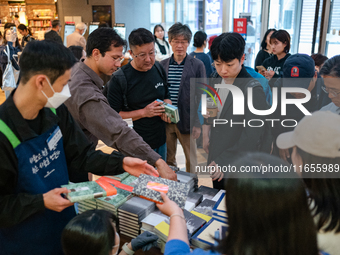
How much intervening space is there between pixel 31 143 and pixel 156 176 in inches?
→ 29.9

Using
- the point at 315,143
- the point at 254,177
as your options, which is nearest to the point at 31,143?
the point at 254,177

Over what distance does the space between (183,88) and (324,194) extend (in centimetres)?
234

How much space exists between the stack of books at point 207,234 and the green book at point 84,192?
1.75 ft

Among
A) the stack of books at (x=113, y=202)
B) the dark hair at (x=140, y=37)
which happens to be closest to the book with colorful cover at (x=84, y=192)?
the stack of books at (x=113, y=202)

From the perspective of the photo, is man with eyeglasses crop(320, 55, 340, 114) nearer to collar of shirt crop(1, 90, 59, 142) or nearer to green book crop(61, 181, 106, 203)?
green book crop(61, 181, 106, 203)

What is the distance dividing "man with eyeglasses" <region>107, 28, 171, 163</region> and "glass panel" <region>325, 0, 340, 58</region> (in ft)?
14.1

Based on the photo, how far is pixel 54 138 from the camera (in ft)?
4.77

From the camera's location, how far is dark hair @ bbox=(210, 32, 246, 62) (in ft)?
6.76

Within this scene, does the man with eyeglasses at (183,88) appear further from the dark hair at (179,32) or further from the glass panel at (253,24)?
the glass panel at (253,24)

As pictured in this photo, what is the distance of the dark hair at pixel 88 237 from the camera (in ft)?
4.08

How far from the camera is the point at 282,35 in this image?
3994mm

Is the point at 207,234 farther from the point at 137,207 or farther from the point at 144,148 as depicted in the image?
the point at 144,148

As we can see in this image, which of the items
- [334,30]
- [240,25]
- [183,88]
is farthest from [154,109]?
[334,30]

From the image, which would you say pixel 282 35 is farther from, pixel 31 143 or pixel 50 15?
pixel 50 15
